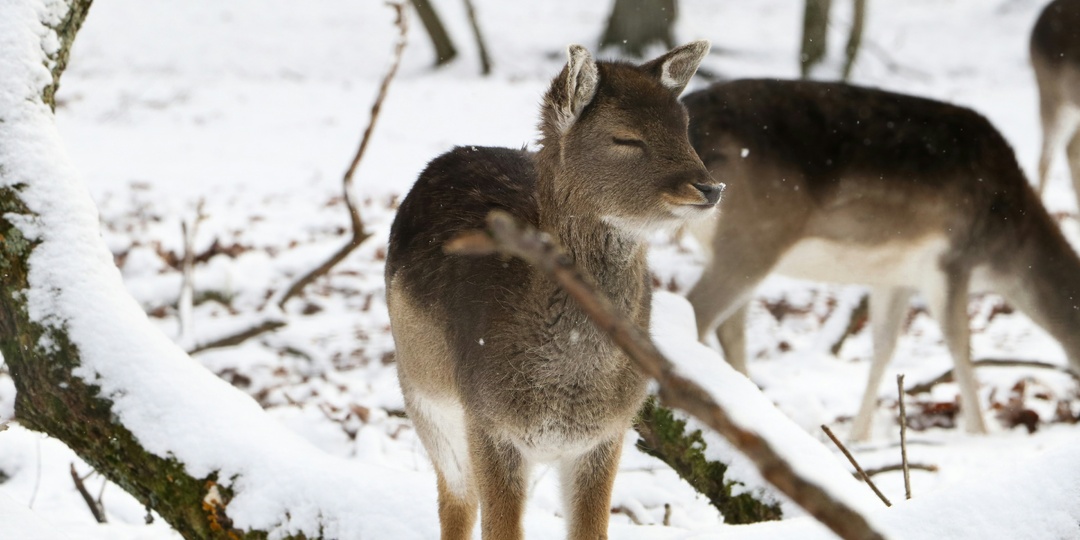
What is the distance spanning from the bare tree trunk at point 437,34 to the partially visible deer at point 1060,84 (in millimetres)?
12772

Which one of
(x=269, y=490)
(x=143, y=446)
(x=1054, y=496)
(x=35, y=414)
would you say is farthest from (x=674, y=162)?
(x=35, y=414)

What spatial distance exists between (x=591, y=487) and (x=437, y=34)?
19.8 metres

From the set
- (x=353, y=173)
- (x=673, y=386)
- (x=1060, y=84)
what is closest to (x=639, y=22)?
(x=1060, y=84)

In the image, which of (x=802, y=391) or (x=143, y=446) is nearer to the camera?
(x=143, y=446)

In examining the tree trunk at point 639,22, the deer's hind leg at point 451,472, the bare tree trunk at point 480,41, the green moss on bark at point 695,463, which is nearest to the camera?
the deer's hind leg at point 451,472

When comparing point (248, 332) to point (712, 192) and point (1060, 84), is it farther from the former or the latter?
point (1060, 84)

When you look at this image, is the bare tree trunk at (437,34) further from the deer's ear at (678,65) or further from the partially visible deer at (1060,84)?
the deer's ear at (678,65)

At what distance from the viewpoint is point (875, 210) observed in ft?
20.6

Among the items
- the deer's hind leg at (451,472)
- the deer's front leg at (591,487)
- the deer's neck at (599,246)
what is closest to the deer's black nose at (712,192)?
the deer's neck at (599,246)

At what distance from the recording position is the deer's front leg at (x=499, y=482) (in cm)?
262

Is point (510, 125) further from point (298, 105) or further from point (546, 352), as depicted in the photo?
point (546, 352)

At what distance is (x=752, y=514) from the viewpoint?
3.44m

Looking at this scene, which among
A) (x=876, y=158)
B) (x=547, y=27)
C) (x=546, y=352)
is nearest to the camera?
(x=546, y=352)

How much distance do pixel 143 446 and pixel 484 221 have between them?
1.14m
